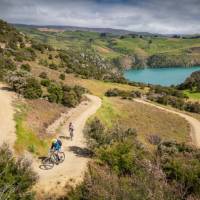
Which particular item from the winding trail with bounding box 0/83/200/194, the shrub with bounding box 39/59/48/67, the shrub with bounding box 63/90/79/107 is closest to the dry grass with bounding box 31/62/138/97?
the shrub with bounding box 39/59/48/67

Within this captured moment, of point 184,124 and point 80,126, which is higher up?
point 80,126

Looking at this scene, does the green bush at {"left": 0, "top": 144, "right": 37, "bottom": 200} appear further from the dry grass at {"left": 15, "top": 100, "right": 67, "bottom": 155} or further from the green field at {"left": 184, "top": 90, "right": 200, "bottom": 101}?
the green field at {"left": 184, "top": 90, "right": 200, "bottom": 101}

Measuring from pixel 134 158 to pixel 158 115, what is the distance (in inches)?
1429

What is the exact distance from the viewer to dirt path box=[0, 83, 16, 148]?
28.7 m

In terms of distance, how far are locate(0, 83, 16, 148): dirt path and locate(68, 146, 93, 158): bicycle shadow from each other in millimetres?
4787

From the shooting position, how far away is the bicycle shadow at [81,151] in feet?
94.5

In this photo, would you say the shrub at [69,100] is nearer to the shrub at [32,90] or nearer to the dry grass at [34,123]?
the dry grass at [34,123]

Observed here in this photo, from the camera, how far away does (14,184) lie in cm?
1827

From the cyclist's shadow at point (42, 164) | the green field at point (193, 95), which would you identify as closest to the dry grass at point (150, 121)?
the cyclist's shadow at point (42, 164)

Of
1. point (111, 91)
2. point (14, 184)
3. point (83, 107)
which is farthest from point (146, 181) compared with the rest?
point (111, 91)

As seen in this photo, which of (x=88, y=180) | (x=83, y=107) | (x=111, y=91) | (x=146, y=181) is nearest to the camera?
(x=146, y=181)

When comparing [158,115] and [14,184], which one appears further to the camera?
[158,115]

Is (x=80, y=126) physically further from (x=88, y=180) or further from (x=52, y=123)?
(x=88, y=180)

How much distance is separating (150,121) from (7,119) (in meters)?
24.6
